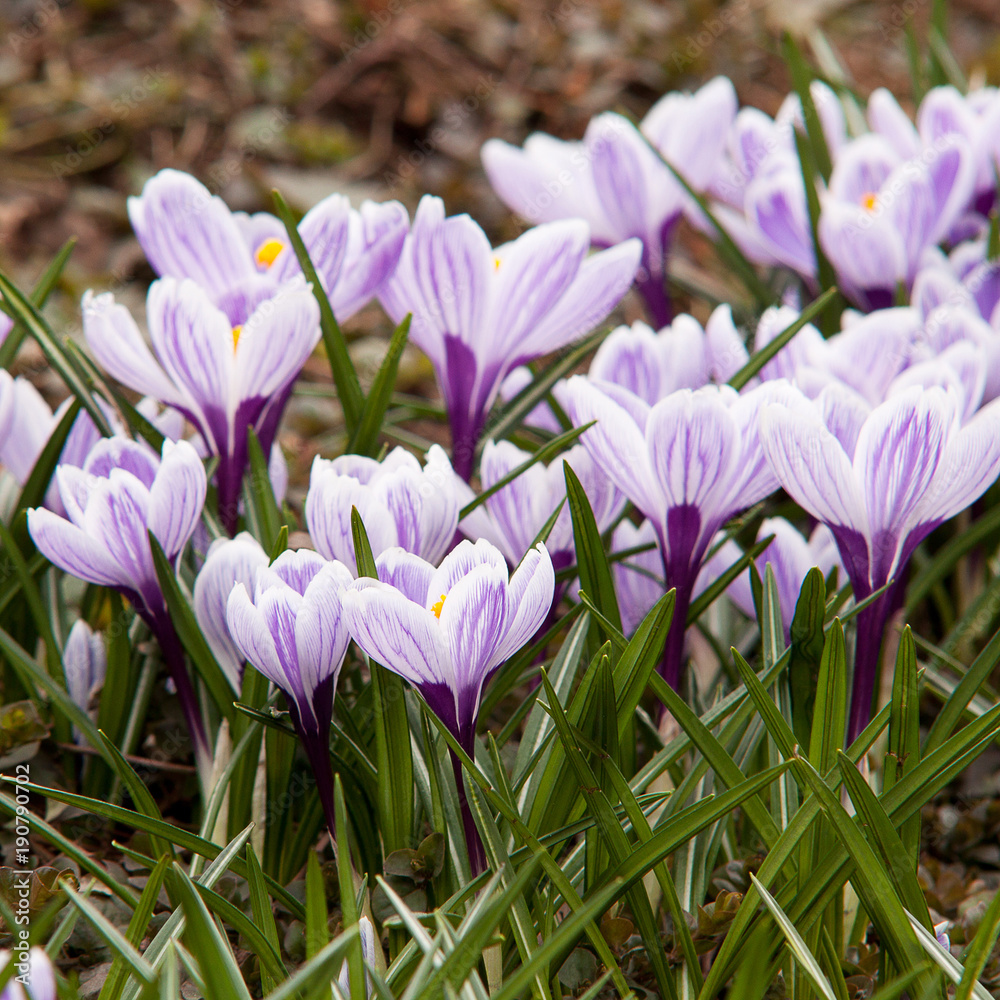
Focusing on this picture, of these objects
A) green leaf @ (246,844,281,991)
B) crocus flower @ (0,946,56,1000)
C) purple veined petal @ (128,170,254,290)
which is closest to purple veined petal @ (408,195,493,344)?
purple veined petal @ (128,170,254,290)

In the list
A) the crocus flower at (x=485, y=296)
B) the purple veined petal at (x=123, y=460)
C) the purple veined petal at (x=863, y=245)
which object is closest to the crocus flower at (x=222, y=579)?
the purple veined petal at (x=123, y=460)

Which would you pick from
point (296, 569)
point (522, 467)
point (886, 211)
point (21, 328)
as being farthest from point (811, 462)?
point (21, 328)

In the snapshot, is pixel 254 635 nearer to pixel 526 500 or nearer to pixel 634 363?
pixel 526 500

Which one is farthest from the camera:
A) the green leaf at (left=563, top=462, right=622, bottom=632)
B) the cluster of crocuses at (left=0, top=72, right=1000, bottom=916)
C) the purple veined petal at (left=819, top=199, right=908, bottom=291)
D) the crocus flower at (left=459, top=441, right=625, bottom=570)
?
the purple veined petal at (left=819, top=199, right=908, bottom=291)

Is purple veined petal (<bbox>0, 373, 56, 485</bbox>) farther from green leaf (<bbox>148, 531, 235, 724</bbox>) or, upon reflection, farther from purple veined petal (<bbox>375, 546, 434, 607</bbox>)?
purple veined petal (<bbox>375, 546, 434, 607</bbox>)

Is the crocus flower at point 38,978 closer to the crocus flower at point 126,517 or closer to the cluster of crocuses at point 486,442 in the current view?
the cluster of crocuses at point 486,442

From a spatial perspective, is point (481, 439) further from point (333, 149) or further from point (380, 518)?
A: point (333, 149)
